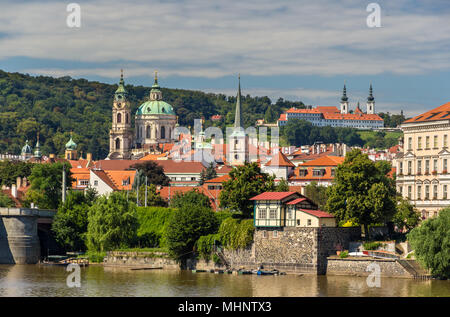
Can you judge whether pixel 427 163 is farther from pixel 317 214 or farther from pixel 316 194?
pixel 316 194

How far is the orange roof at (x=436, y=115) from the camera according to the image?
84488mm

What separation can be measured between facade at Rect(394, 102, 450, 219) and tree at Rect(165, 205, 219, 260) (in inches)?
697

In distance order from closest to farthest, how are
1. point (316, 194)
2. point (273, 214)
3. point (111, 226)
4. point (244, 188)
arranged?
point (273, 214) < point (244, 188) < point (111, 226) < point (316, 194)

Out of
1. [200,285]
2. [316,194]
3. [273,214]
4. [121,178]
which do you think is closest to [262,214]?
[273,214]

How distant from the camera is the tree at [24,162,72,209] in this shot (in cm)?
10600

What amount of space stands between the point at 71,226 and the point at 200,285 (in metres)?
26.6

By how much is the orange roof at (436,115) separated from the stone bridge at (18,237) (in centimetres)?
3444

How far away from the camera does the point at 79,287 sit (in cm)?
6625

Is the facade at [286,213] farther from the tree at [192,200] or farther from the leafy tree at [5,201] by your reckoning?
the leafy tree at [5,201]

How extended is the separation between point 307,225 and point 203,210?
434 inches

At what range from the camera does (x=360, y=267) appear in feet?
235

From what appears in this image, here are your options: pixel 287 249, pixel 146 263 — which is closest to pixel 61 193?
pixel 146 263

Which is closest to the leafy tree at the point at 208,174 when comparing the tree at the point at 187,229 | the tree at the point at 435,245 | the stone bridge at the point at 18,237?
the stone bridge at the point at 18,237

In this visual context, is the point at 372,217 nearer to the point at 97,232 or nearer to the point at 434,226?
the point at 434,226
